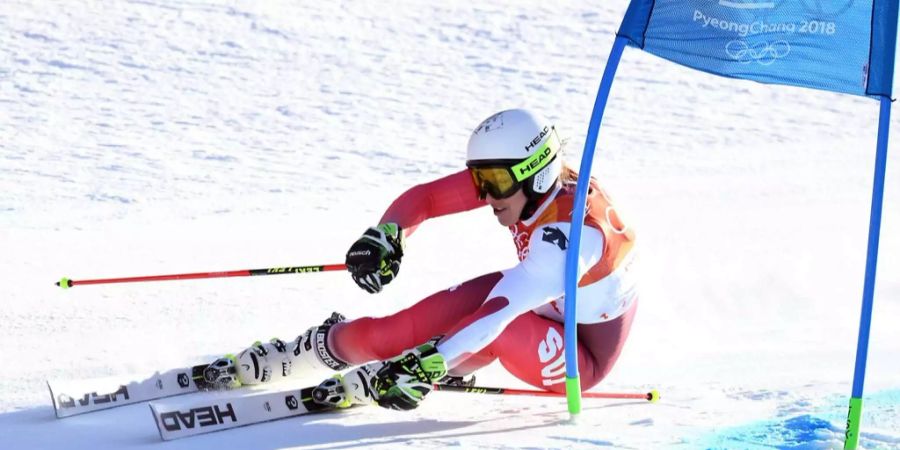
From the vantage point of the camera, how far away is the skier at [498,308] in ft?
13.8

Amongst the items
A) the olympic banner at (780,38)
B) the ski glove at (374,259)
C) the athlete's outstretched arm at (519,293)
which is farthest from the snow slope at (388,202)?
the olympic banner at (780,38)

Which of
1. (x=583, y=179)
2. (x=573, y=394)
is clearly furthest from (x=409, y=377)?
(x=583, y=179)

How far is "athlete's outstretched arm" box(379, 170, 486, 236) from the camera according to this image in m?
4.79

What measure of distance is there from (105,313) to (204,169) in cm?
341

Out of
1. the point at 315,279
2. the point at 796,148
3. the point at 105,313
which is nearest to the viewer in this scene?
the point at 105,313

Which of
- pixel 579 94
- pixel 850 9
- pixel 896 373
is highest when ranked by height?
pixel 579 94

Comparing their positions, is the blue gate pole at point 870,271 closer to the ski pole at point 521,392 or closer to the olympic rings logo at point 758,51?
the olympic rings logo at point 758,51

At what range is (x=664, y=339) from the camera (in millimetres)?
5805

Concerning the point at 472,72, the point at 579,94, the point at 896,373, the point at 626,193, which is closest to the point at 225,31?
the point at 472,72

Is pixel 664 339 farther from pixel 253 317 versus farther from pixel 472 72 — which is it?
pixel 472 72

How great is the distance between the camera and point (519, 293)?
4203 mm

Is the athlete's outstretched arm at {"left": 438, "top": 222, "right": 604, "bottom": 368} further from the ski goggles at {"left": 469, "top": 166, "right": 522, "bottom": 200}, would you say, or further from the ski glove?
the ski glove

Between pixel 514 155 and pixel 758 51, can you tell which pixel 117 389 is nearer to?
pixel 514 155

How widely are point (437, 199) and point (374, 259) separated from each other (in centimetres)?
58
